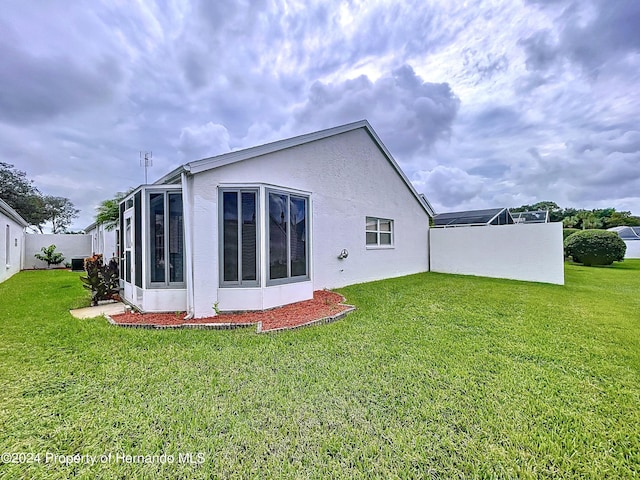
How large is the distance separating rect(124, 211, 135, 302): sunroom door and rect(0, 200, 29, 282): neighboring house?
945 centimetres

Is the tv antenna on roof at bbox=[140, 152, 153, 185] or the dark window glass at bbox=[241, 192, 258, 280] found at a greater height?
the tv antenna on roof at bbox=[140, 152, 153, 185]

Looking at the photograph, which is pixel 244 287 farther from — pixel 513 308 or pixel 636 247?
pixel 636 247

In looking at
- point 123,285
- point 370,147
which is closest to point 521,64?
point 370,147

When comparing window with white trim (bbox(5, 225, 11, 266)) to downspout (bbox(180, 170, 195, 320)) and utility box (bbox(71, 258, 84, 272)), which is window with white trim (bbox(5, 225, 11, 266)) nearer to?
utility box (bbox(71, 258, 84, 272))

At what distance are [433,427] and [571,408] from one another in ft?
5.74

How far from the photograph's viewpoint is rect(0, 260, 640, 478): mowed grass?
2.37m

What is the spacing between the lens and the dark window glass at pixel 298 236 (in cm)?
770

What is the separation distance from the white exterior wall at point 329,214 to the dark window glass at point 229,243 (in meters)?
0.20

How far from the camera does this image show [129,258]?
8281mm

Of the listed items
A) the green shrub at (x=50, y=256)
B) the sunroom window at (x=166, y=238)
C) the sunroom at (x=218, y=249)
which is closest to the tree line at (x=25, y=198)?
the green shrub at (x=50, y=256)

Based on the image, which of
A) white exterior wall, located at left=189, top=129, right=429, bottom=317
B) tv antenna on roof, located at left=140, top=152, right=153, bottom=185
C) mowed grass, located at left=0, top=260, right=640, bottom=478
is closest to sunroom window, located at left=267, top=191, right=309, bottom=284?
white exterior wall, located at left=189, top=129, right=429, bottom=317

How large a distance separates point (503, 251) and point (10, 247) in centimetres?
2697

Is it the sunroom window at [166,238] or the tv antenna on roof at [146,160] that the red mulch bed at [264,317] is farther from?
the tv antenna on roof at [146,160]

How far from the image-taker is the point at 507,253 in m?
13.9
